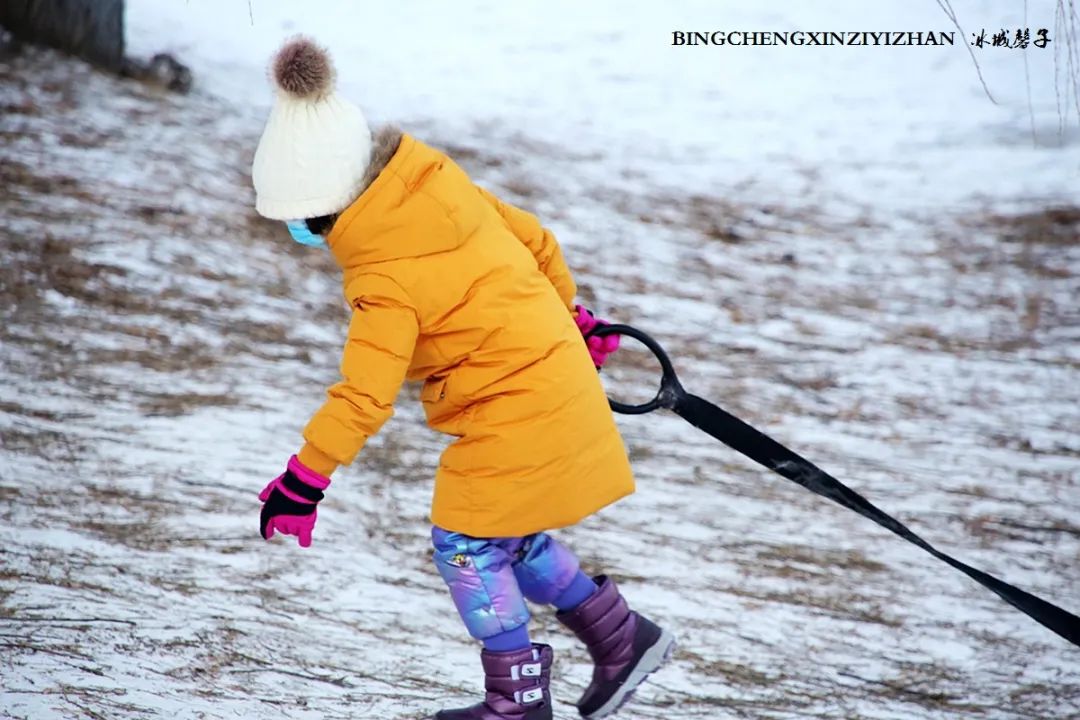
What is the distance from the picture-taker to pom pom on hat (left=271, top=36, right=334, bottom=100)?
249 centimetres

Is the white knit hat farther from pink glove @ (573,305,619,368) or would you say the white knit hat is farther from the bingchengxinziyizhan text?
the bingchengxinziyizhan text

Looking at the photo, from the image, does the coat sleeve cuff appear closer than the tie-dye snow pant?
Yes

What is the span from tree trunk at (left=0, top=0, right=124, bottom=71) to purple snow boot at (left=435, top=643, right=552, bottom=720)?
16.0 ft

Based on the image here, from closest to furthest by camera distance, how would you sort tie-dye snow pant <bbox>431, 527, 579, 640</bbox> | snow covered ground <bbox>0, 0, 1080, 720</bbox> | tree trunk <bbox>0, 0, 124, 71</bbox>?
tie-dye snow pant <bbox>431, 527, 579, 640</bbox> → snow covered ground <bbox>0, 0, 1080, 720</bbox> → tree trunk <bbox>0, 0, 124, 71</bbox>

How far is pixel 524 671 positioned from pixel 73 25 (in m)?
5.01

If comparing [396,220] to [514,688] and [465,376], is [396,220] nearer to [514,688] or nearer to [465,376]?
[465,376]

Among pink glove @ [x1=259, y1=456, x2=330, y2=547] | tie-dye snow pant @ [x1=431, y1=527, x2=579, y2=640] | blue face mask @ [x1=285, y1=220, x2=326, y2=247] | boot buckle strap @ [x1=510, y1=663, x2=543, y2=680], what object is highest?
blue face mask @ [x1=285, y1=220, x2=326, y2=247]

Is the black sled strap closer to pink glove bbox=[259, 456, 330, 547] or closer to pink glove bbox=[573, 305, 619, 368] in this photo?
pink glove bbox=[573, 305, 619, 368]

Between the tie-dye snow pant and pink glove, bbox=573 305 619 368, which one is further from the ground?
pink glove, bbox=573 305 619 368

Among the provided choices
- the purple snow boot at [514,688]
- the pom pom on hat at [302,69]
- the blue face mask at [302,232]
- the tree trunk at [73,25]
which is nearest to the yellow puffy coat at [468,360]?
the blue face mask at [302,232]

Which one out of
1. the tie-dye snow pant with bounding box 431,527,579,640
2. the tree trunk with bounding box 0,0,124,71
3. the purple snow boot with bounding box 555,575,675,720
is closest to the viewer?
the tie-dye snow pant with bounding box 431,527,579,640

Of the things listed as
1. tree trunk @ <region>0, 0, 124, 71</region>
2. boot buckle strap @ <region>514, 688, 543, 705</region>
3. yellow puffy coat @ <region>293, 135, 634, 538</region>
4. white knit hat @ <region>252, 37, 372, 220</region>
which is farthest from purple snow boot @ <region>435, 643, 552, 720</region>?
tree trunk @ <region>0, 0, 124, 71</region>

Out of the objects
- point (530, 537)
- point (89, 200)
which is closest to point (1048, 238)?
point (530, 537)

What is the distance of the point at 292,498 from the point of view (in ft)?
8.25
